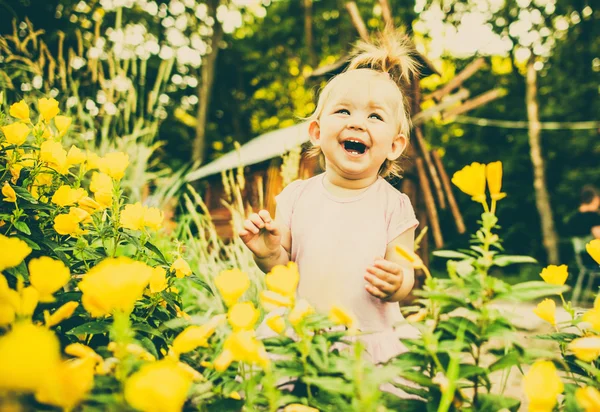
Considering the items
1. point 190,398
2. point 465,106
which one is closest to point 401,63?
point 190,398

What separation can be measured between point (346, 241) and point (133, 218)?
58cm

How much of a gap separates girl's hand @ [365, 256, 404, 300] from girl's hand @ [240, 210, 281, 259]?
275 mm

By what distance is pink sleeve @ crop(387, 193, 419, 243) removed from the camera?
4.09 ft

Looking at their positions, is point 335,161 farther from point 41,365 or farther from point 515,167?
point 515,167

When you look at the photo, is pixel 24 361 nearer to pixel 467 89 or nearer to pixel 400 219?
pixel 400 219

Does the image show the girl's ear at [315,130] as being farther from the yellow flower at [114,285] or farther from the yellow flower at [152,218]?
the yellow flower at [114,285]

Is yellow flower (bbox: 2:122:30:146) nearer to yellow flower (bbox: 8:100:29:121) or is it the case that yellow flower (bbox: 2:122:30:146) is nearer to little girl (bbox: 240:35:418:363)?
yellow flower (bbox: 8:100:29:121)

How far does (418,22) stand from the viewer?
1219 centimetres

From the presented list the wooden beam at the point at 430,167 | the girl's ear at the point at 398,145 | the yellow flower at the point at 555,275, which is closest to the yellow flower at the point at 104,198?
the girl's ear at the point at 398,145

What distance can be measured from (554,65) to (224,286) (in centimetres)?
1212

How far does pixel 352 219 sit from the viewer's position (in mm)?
1274

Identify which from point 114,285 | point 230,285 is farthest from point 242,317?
point 114,285

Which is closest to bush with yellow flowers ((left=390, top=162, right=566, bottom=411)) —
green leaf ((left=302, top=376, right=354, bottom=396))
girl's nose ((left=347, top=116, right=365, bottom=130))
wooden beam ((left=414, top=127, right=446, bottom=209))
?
green leaf ((left=302, top=376, right=354, bottom=396))

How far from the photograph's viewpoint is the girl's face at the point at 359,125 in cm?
125
